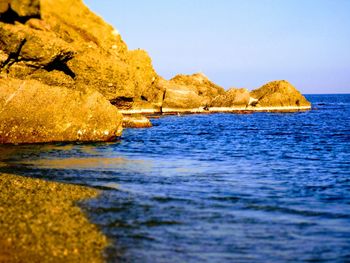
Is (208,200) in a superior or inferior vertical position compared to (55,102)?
inferior

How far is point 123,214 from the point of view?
44.5 ft

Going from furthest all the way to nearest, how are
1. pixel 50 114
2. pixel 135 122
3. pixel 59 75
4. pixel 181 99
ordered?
1. pixel 181 99
2. pixel 135 122
3. pixel 59 75
4. pixel 50 114

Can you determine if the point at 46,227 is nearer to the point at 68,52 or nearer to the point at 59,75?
the point at 68,52

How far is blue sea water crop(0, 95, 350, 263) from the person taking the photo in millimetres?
10609

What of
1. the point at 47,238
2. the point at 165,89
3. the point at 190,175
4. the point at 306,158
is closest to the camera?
the point at 47,238

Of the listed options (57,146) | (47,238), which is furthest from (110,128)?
(47,238)

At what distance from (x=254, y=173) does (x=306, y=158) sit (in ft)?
27.1

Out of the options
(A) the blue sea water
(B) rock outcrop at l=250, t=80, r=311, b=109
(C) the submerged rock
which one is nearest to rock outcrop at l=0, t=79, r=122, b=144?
(A) the blue sea water

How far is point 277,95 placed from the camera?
117 meters

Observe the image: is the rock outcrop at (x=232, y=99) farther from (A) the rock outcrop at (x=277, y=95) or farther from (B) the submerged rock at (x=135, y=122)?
(B) the submerged rock at (x=135, y=122)

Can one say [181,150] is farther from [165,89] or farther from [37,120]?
[165,89]

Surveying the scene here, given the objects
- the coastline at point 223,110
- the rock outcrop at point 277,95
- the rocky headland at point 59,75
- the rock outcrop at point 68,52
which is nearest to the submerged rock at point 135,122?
the rocky headland at point 59,75

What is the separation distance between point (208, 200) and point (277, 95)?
105 m

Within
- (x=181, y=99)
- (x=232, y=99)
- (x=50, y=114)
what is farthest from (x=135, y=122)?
(x=232, y=99)
